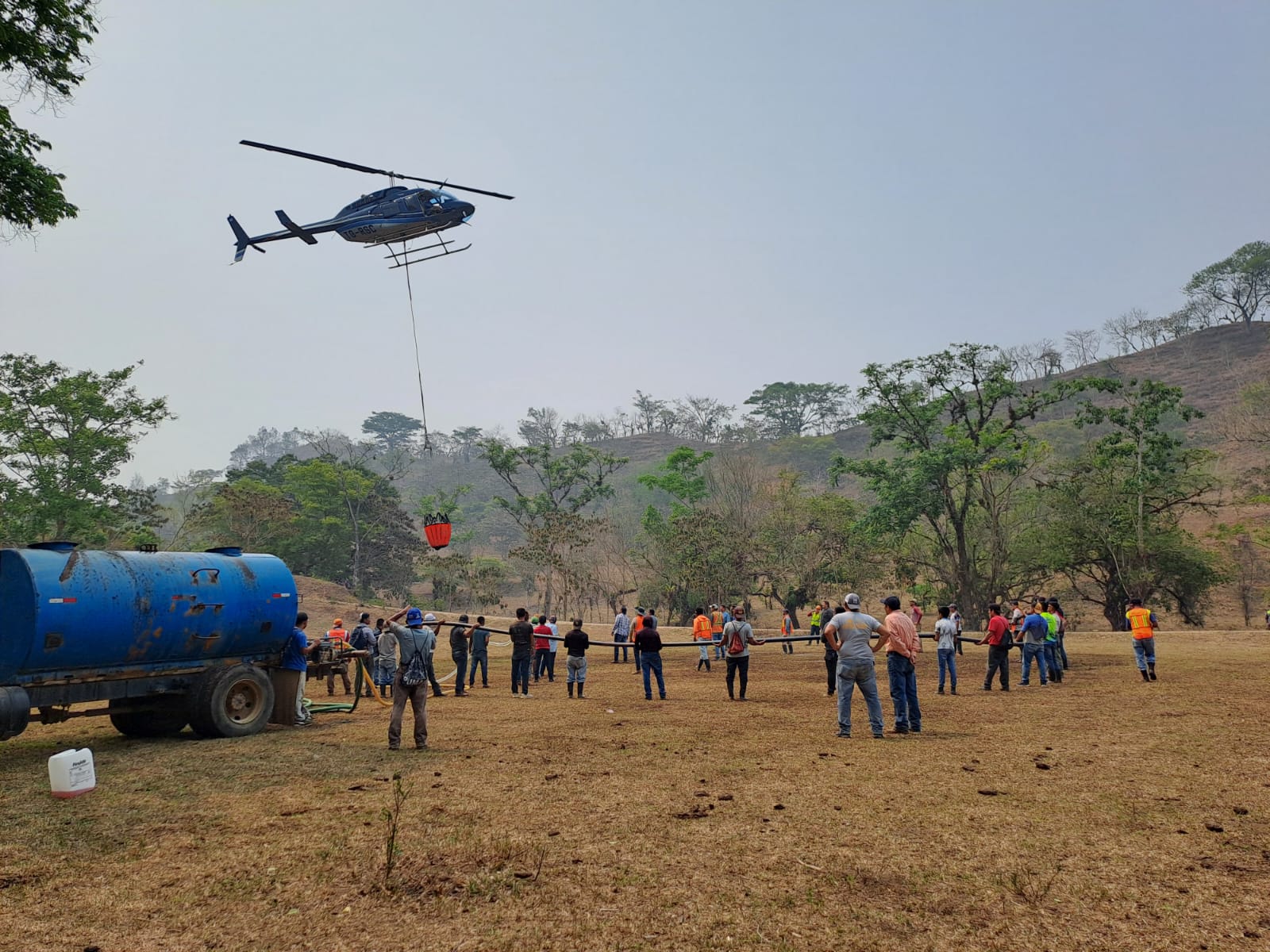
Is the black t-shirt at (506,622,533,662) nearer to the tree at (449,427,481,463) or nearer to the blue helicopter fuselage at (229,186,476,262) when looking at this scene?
the blue helicopter fuselage at (229,186,476,262)

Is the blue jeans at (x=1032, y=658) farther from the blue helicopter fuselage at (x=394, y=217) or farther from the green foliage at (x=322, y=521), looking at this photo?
the green foliage at (x=322, y=521)

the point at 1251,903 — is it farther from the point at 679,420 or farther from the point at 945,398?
the point at 679,420

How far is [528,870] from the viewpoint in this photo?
5797 millimetres

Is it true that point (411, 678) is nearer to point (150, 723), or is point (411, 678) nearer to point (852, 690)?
point (150, 723)

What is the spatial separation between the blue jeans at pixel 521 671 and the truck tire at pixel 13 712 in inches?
368

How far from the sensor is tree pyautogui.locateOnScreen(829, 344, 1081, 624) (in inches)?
1485

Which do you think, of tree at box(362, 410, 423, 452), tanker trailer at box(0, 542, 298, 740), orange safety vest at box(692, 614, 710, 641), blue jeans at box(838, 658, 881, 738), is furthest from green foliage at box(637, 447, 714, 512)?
tree at box(362, 410, 423, 452)

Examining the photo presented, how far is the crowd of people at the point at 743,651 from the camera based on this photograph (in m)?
10.9

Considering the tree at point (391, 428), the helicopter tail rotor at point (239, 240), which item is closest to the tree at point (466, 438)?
the tree at point (391, 428)

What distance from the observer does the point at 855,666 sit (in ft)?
36.1

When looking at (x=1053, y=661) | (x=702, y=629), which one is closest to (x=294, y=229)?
(x=702, y=629)

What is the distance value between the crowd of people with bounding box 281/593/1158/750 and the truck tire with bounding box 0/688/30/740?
4012mm

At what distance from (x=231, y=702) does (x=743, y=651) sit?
30.6ft

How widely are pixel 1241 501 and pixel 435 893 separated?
45944mm
